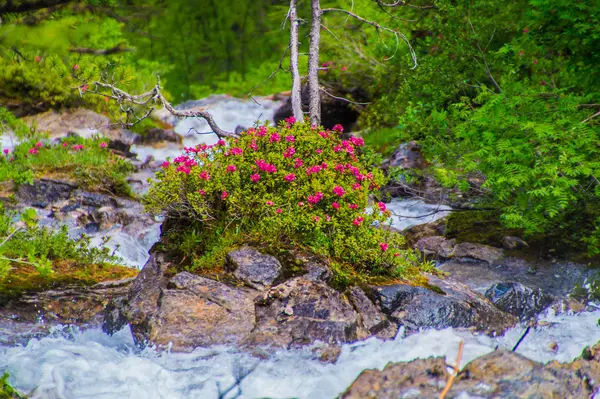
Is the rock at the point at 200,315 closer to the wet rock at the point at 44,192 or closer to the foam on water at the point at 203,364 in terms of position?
the foam on water at the point at 203,364

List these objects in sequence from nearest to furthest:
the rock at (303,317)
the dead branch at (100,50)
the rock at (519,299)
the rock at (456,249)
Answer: the dead branch at (100,50), the rock at (303,317), the rock at (519,299), the rock at (456,249)

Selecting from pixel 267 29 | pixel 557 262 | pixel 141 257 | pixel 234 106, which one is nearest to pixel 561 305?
pixel 557 262

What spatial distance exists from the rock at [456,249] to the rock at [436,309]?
2.35m

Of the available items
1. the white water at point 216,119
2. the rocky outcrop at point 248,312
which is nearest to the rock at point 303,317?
the rocky outcrop at point 248,312

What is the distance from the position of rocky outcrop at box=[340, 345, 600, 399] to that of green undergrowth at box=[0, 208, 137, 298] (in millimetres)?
5336

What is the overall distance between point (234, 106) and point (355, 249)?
59.3 feet

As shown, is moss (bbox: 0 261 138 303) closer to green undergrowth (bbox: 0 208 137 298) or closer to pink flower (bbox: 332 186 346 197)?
green undergrowth (bbox: 0 208 137 298)

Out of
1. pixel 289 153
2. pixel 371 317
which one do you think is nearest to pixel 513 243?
pixel 371 317

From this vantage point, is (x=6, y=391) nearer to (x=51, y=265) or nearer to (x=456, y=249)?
(x=51, y=265)

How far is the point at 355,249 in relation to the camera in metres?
6.12

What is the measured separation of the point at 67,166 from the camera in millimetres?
12430

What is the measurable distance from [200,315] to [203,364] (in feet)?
2.14

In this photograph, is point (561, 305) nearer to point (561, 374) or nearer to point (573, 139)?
point (573, 139)

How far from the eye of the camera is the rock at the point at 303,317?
495 centimetres
